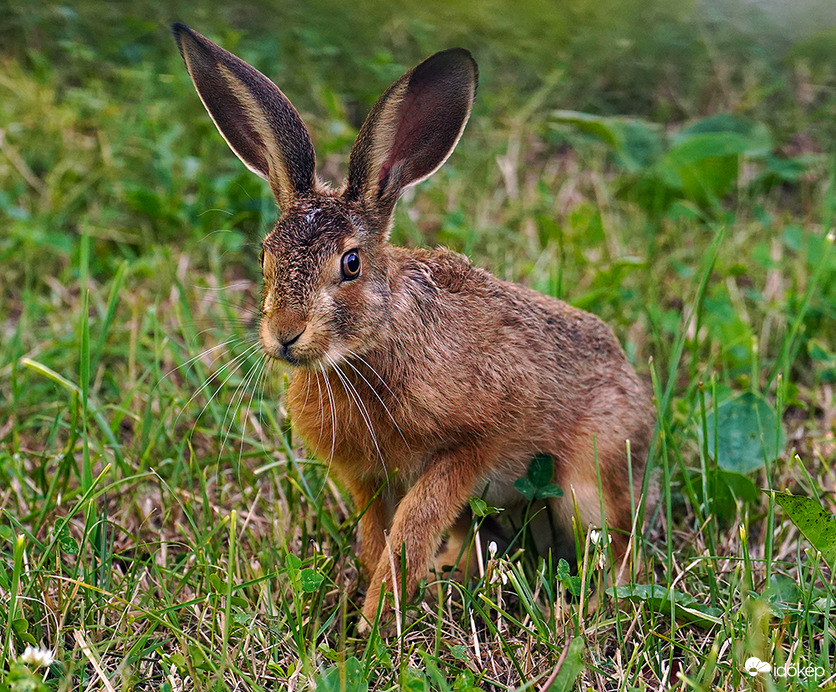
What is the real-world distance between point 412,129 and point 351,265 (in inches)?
22.7

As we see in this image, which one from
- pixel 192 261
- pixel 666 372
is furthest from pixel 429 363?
pixel 192 261

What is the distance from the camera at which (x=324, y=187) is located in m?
3.68

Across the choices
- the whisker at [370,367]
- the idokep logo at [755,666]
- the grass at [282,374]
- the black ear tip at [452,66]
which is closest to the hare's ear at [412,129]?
the black ear tip at [452,66]

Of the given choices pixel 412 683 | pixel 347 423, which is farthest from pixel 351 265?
pixel 412 683

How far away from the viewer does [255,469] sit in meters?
4.29

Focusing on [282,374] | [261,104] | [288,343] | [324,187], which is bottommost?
[282,374]

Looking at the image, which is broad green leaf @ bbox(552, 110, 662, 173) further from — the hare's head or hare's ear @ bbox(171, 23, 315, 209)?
hare's ear @ bbox(171, 23, 315, 209)

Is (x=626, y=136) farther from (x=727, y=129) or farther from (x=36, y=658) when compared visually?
(x=36, y=658)

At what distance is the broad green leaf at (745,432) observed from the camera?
4094 millimetres

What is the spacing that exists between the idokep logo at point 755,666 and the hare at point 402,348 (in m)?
0.72

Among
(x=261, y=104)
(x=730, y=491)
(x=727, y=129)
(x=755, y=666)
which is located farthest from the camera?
(x=727, y=129)

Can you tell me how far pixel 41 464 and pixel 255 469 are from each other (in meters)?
0.88

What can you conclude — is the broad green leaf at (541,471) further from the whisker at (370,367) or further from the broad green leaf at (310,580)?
the broad green leaf at (310,580)

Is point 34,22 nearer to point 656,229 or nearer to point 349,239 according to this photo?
point 656,229
